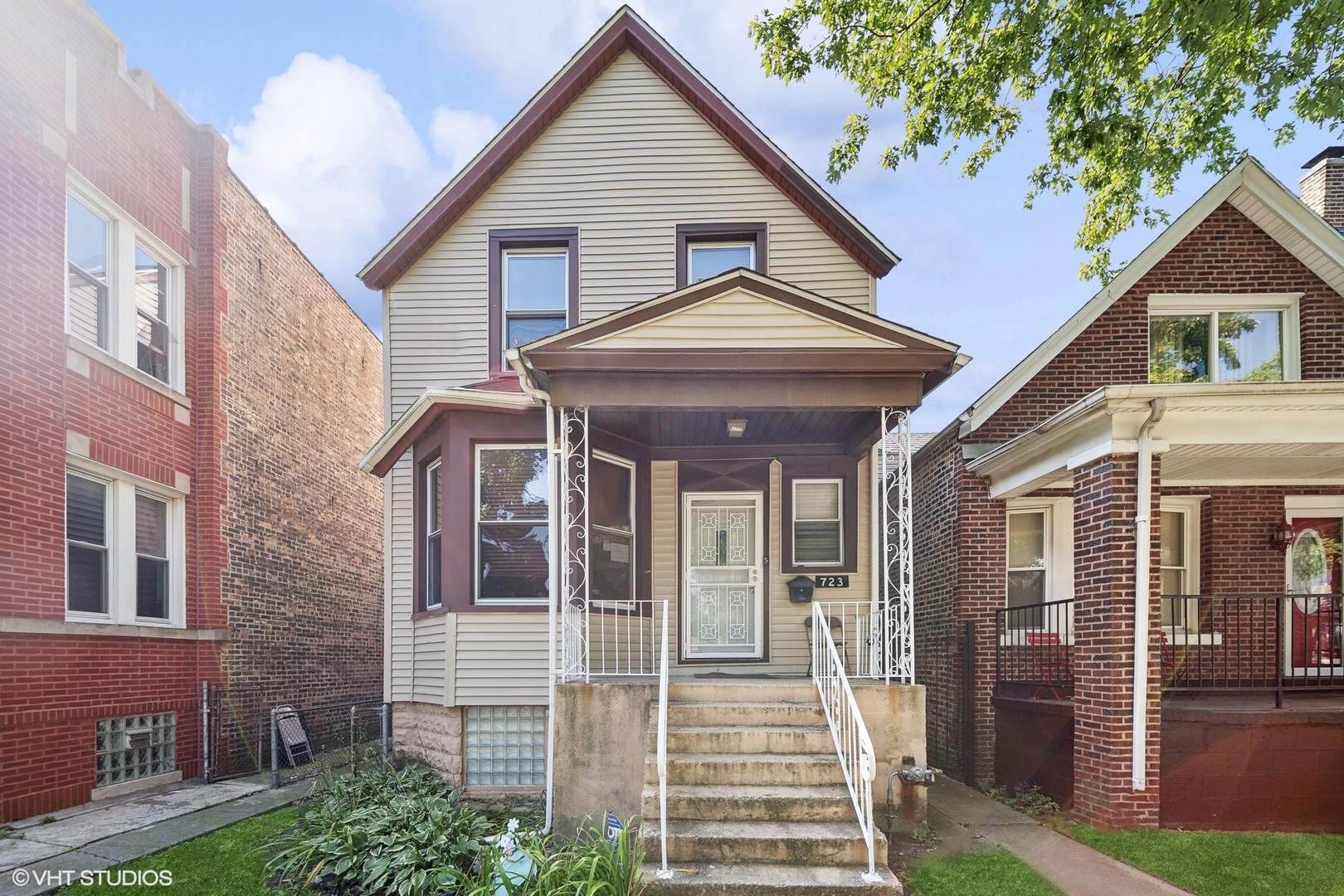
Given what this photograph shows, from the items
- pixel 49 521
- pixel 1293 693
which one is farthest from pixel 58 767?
pixel 1293 693

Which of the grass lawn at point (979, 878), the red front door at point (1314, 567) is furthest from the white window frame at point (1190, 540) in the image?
the grass lawn at point (979, 878)

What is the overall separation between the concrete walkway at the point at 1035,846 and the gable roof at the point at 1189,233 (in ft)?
13.5

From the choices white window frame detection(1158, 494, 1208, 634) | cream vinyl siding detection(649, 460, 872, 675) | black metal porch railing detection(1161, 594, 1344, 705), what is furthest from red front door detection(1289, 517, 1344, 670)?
cream vinyl siding detection(649, 460, 872, 675)

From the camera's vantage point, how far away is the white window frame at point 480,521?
28.0ft

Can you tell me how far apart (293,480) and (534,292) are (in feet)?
18.3

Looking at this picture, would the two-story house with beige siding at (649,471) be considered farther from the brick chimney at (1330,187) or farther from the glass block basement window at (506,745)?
the brick chimney at (1330,187)

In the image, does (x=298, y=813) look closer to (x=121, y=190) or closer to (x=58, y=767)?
(x=58, y=767)

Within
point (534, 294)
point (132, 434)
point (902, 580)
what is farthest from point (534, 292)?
point (902, 580)

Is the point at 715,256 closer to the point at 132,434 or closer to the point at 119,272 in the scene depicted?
the point at 119,272

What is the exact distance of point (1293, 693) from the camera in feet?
27.7

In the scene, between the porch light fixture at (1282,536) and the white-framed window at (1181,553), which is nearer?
the porch light fixture at (1282,536)

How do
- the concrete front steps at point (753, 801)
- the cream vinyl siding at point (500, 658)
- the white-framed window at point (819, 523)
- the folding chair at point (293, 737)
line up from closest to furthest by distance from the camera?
the concrete front steps at point (753, 801) → the cream vinyl siding at point (500, 658) → the white-framed window at point (819, 523) → the folding chair at point (293, 737)

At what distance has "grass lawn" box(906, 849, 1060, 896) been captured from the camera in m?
5.57

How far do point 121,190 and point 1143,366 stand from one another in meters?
12.0
